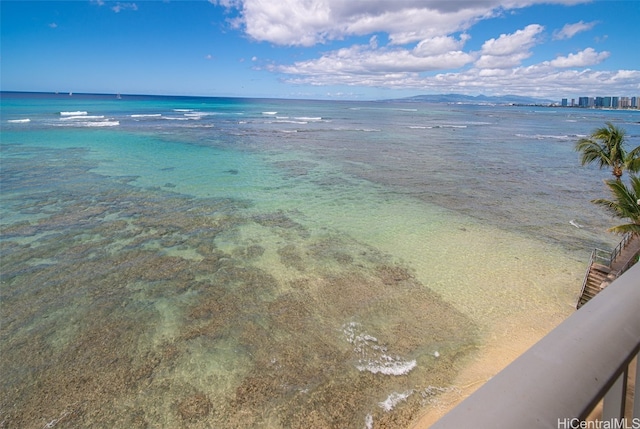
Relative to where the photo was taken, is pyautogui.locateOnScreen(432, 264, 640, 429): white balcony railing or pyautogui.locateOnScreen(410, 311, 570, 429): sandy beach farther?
pyautogui.locateOnScreen(410, 311, 570, 429): sandy beach

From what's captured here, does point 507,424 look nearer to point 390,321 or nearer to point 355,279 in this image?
point 390,321

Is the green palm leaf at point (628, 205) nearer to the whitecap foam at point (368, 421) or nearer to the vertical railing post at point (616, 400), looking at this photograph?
the whitecap foam at point (368, 421)

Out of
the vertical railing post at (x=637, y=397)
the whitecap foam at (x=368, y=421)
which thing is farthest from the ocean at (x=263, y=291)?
the vertical railing post at (x=637, y=397)

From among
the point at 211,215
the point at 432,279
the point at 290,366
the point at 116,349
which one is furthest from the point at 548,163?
the point at 116,349

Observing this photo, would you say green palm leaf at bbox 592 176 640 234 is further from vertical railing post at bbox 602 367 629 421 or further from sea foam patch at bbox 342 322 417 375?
vertical railing post at bbox 602 367 629 421

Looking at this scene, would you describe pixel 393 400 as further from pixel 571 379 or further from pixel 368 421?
pixel 571 379

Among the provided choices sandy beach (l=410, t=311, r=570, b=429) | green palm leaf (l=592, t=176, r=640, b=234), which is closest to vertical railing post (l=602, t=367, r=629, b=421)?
sandy beach (l=410, t=311, r=570, b=429)
